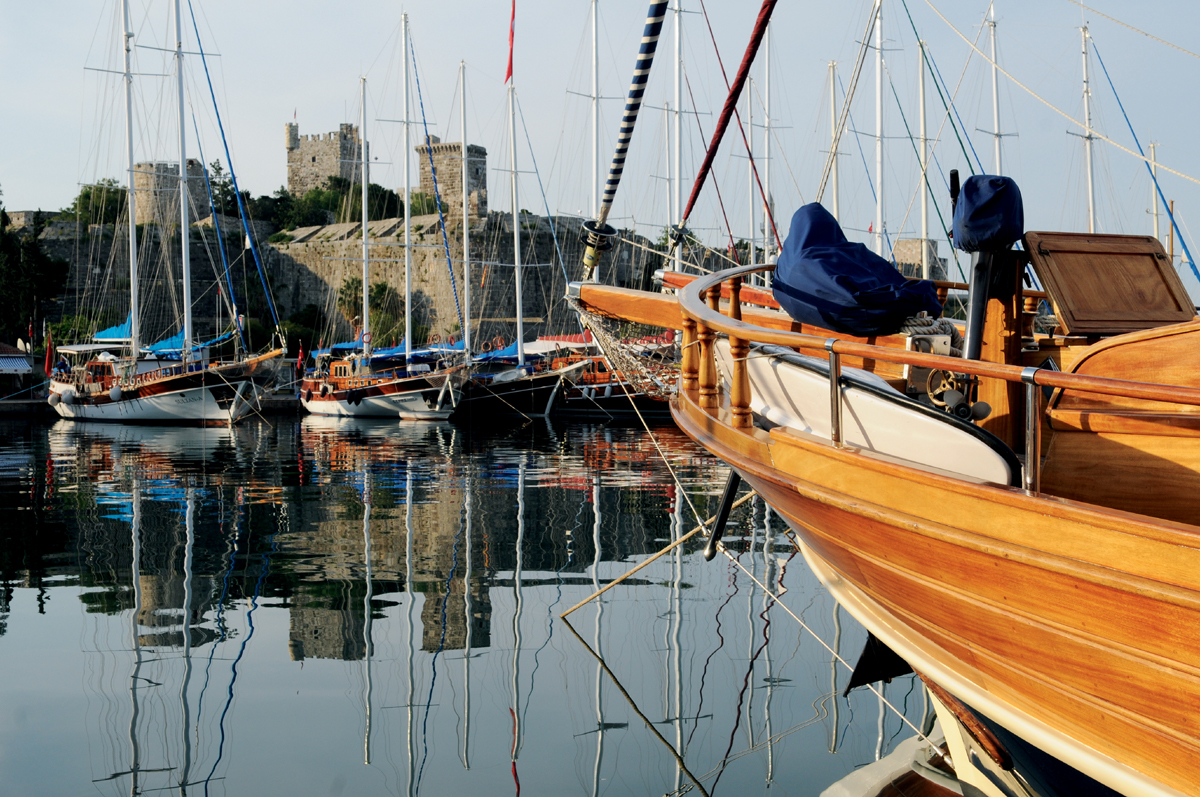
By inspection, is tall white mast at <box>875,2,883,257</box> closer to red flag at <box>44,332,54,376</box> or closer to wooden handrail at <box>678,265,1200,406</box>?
wooden handrail at <box>678,265,1200,406</box>

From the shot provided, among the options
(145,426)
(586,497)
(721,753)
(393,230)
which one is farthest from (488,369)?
(721,753)

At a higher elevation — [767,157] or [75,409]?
[767,157]

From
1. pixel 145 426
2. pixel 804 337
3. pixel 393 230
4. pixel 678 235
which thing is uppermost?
pixel 393 230

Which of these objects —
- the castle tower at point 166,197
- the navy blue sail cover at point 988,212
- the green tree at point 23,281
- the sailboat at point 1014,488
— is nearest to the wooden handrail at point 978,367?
the sailboat at point 1014,488

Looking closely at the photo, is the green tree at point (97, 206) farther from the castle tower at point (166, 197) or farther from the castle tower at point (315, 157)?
the castle tower at point (315, 157)

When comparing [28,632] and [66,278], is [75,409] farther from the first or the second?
[28,632]

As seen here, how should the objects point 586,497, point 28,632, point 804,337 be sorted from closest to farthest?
1. point 804,337
2. point 28,632
3. point 586,497

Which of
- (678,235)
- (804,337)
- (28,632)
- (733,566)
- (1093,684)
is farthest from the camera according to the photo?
(733,566)

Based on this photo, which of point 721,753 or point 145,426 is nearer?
point 721,753

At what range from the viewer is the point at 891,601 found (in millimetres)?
3061

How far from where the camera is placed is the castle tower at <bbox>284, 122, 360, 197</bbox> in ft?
186

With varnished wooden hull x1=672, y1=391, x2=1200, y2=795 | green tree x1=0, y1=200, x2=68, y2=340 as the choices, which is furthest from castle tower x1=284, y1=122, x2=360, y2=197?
varnished wooden hull x1=672, y1=391, x2=1200, y2=795

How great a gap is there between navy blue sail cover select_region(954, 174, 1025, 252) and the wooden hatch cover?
0.37 m

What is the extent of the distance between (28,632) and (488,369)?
26149 millimetres
